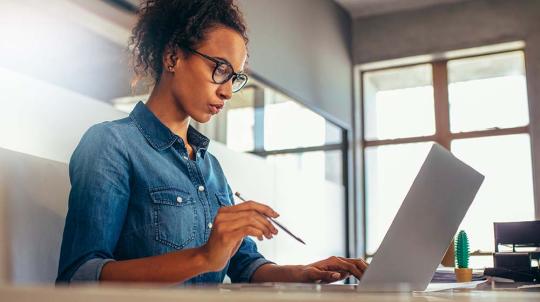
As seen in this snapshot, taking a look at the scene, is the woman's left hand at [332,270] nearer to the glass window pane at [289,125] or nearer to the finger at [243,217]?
the finger at [243,217]

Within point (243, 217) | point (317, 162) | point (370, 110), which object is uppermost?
point (370, 110)

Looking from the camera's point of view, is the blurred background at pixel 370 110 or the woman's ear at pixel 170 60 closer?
the woman's ear at pixel 170 60

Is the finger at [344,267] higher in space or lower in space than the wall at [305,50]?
lower

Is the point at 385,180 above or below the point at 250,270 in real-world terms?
above

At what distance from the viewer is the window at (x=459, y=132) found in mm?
4496

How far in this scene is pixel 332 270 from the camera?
142 centimetres

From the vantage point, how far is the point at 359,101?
500cm

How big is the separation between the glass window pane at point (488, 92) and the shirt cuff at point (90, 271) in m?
3.90

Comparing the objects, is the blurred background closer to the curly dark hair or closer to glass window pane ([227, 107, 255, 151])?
glass window pane ([227, 107, 255, 151])

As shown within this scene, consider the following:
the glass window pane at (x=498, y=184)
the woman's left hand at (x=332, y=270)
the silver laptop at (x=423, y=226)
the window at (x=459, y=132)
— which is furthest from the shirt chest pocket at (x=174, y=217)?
the glass window pane at (x=498, y=184)

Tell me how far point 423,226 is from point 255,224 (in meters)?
0.28

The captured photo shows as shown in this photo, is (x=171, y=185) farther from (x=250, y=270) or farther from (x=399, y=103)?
(x=399, y=103)

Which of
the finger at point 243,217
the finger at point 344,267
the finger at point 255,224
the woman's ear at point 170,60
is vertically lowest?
the finger at point 344,267

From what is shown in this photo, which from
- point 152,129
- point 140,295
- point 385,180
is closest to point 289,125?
point 385,180
